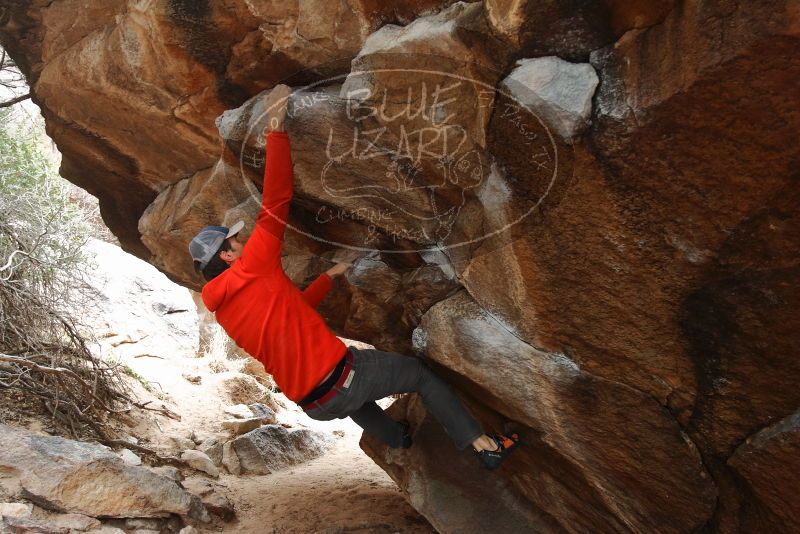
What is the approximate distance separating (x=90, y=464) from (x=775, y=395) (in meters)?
3.45

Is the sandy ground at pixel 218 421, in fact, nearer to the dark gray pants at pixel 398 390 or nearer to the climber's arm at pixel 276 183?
the dark gray pants at pixel 398 390

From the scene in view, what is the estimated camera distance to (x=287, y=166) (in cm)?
288

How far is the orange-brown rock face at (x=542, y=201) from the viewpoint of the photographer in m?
1.95

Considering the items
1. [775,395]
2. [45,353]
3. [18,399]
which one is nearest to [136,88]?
[45,353]

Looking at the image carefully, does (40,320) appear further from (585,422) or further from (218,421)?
(585,422)

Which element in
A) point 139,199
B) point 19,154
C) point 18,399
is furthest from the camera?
point 19,154

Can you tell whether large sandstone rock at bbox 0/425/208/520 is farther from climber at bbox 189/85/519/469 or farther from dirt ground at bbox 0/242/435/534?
climber at bbox 189/85/519/469

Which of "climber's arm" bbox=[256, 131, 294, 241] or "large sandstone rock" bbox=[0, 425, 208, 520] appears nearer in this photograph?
"climber's arm" bbox=[256, 131, 294, 241]

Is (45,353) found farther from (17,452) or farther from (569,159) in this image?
(569,159)

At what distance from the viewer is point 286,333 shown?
9.91 feet

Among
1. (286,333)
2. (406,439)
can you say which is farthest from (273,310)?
(406,439)

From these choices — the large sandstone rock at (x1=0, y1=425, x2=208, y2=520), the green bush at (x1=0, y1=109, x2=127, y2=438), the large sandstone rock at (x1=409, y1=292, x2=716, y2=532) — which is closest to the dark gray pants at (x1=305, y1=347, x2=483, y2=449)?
the large sandstone rock at (x1=409, y1=292, x2=716, y2=532)

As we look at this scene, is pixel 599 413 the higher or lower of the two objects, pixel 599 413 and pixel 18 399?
the higher

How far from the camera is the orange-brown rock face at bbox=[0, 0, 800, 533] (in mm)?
1951
